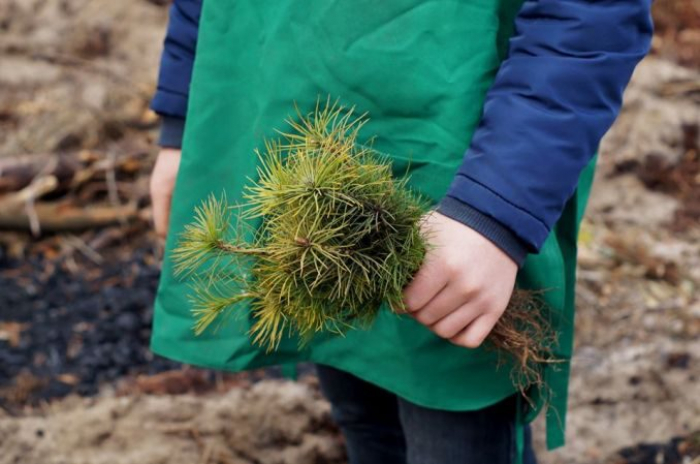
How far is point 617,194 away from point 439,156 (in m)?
3.02

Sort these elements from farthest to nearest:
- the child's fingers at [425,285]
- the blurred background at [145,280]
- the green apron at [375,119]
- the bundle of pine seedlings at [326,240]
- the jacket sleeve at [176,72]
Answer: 1. the blurred background at [145,280]
2. the jacket sleeve at [176,72]
3. the green apron at [375,119]
4. the child's fingers at [425,285]
5. the bundle of pine seedlings at [326,240]

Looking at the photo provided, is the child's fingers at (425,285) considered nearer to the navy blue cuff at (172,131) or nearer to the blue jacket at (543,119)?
the blue jacket at (543,119)

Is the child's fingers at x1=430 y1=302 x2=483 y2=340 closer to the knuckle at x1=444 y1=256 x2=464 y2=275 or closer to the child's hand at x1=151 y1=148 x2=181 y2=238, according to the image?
the knuckle at x1=444 y1=256 x2=464 y2=275

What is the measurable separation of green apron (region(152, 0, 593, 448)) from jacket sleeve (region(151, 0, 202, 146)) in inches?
8.1

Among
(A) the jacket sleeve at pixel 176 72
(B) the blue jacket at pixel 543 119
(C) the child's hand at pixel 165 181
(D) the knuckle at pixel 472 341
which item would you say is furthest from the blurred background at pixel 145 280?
(B) the blue jacket at pixel 543 119

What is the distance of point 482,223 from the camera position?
116 centimetres

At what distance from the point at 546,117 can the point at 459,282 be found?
0.86 ft

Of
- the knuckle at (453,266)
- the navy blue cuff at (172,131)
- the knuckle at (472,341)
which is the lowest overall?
the knuckle at (472,341)

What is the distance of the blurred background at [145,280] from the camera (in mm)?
2537

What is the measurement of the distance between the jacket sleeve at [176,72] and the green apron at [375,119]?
21cm

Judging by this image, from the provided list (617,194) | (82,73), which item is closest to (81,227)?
(82,73)

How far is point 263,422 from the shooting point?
2533mm

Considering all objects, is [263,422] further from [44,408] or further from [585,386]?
[585,386]

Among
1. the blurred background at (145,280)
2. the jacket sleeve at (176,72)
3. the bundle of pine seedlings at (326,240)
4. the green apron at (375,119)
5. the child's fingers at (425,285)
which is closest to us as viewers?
the bundle of pine seedlings at (326,240)
